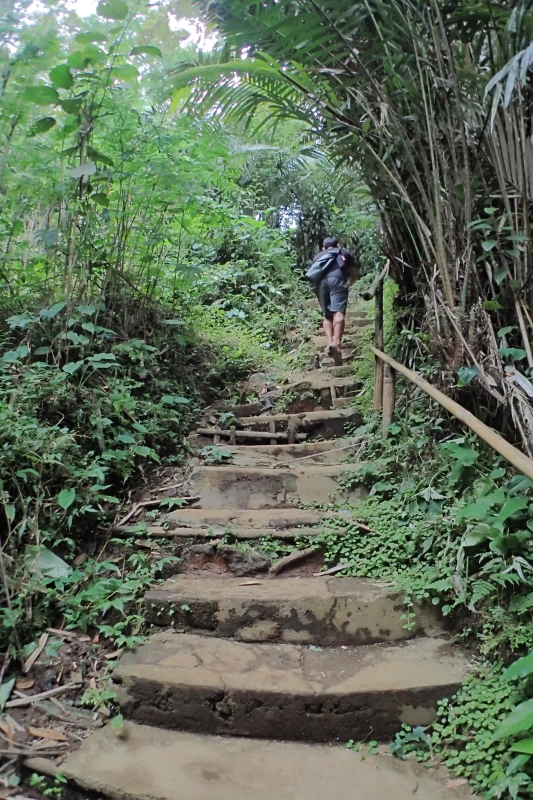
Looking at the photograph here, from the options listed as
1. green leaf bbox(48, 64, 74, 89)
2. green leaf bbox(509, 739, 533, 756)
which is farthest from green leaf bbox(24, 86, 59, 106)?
green leaf bbox(509, 739, 533, 756)

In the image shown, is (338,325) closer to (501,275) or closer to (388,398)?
(388,398)

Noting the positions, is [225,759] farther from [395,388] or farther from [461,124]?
[461,124]

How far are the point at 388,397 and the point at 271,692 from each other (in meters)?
2.09

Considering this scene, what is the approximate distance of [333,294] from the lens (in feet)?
18.4

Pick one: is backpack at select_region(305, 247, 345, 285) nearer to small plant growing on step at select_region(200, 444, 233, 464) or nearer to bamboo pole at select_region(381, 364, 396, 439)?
bamboo pole at select_region(381, 364, 396, 439)

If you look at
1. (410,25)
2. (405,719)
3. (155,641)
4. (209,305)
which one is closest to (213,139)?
(410,25)

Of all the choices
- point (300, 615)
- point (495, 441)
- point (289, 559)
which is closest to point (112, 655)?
point (300, 615)

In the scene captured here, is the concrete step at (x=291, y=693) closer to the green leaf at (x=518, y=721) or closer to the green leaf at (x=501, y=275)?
the green leaf at (x=518, y=721)

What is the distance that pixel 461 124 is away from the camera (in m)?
2.77

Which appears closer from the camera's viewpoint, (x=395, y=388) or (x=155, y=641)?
(x=155, y=641)

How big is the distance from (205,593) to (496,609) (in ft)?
4.22

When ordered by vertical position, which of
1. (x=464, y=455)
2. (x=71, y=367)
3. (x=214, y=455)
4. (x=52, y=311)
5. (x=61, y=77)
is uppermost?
(x=61, y=77)

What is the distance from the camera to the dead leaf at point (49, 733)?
1.86 metres

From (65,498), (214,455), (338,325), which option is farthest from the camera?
(338,325)
